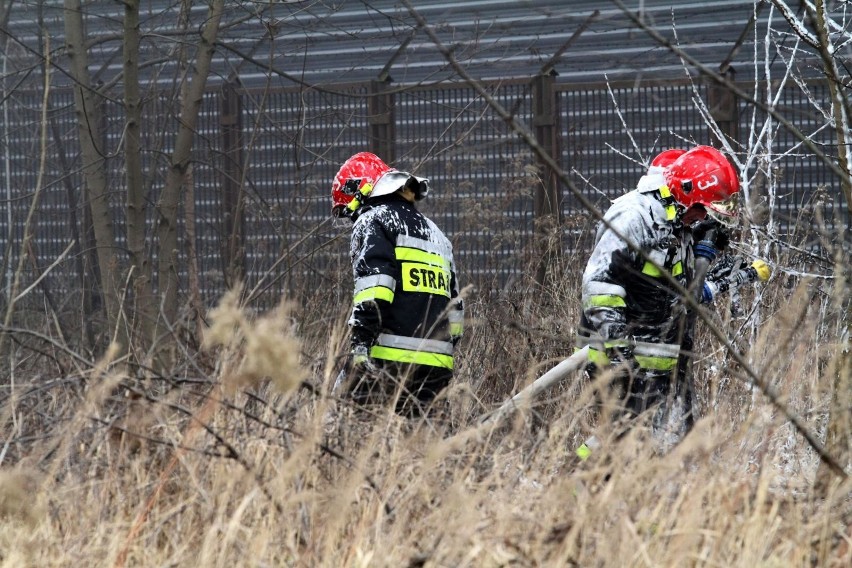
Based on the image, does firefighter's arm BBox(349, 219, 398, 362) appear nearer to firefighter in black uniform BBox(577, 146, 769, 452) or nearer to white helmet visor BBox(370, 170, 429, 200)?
white helmet visor BBox(370, 170, 429, 200)

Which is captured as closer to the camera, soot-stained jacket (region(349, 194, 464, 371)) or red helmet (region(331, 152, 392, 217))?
soot-stained jacket (region(349, 194, 464, 371))

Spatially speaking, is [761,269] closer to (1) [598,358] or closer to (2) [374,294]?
(1) [598,358]

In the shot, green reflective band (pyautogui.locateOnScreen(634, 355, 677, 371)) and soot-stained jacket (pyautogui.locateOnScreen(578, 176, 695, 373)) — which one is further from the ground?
soot-stained jacket (pyautogui.locateOnScreen(578, 176, 695, 373))

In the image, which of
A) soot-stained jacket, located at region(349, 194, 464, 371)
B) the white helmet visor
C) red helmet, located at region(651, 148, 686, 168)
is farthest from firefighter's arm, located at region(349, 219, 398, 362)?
red helmet, located at region(651, 148, 686, 168)

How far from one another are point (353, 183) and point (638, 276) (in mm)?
1475

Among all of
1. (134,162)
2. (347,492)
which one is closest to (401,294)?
(347,492)

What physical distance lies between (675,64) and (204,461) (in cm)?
805

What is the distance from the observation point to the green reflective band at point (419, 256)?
18.7 feet

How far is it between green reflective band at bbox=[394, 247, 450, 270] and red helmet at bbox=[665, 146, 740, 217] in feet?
3.69

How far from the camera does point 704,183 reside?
543 centimetres

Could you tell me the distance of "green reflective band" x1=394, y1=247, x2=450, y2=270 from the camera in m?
5.70

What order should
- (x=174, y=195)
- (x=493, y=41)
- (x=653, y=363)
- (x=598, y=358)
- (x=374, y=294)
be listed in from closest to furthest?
(x=598, y=358), (x=653, y=363), (x=374, y=294), (x=174, y=195), (x=493, y=41)

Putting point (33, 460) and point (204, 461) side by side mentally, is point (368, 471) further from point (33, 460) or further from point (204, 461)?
point (33, 460)

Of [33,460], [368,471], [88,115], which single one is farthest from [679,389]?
[88,115]
